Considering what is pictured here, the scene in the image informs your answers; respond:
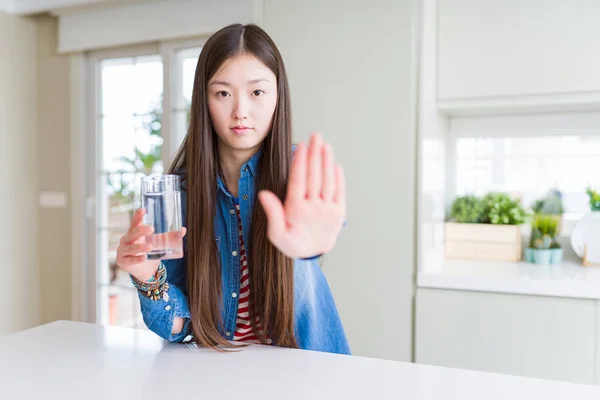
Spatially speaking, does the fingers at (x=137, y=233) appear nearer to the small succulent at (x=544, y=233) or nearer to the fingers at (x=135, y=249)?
the fingers at (x=135, y=249)

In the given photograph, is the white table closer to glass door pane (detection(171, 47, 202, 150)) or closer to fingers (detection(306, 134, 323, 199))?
fingers (detection(306, 134, 323, 199))

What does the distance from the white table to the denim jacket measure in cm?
7

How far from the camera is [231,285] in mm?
1111

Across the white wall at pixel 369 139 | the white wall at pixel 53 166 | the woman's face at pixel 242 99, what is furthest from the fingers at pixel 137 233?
the white wall at pixel 53 166

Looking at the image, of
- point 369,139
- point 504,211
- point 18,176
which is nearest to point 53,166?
point 18,176

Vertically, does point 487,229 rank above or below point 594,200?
below

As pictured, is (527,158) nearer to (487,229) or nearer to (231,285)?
(487,229)

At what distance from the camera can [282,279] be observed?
104cm

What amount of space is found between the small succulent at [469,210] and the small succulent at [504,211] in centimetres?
4

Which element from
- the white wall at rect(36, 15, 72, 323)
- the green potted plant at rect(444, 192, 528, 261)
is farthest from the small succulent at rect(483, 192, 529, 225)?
the white wall at rect(36, 15, 72, 323)

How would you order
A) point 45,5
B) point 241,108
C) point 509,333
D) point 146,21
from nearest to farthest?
1. point 241,108
2. point 509,333
3. point 146,21
4. point 45,5

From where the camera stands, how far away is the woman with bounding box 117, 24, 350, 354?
99 cm

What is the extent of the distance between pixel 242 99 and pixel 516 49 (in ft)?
4.60

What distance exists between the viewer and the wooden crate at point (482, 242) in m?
2.28
